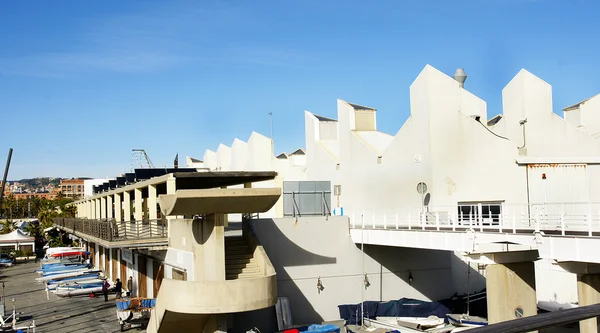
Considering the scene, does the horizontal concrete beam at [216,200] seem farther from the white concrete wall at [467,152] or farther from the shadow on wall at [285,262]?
the white concrete wall at [467,152]

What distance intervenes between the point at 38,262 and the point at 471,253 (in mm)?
64203

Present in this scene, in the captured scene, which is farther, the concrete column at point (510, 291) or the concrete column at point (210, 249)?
the concrete column at point (210, 249)

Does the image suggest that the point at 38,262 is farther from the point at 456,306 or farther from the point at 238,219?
the point at 456,306

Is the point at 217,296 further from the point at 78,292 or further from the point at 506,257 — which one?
the point at 78,292

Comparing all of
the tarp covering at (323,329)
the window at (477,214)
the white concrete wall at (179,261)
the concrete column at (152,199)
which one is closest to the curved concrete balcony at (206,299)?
the white concrete wall at (179,261)

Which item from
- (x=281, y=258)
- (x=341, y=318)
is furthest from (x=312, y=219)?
(x=341, y=318)

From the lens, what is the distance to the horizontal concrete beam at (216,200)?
2330 centimetres

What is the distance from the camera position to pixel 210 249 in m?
25.7

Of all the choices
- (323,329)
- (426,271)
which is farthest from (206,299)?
(426,271)

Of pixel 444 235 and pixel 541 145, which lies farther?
pixel 541 145

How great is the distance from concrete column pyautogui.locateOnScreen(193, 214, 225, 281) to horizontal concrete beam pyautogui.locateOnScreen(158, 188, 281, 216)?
0.83 metres

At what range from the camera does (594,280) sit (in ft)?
76.0

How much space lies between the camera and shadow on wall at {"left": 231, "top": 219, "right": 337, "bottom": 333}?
3300cm

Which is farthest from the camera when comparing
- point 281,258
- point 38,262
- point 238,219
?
point 38,262
